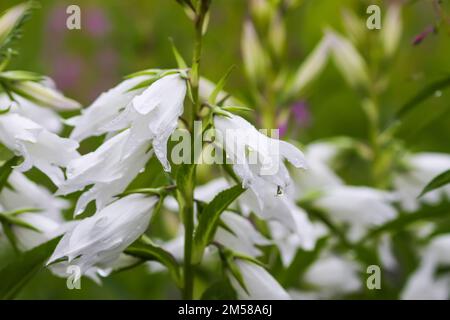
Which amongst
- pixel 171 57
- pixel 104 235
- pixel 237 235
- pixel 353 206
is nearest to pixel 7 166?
pixel 104 235

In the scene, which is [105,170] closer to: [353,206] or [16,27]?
[16,27]

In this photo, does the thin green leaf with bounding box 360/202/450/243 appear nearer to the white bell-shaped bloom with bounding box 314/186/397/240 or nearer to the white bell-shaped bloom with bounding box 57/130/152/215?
the white bell-shaped bloom with bounding box 314/186/397/240

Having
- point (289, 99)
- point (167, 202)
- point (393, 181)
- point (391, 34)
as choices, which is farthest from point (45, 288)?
point (391, 34)

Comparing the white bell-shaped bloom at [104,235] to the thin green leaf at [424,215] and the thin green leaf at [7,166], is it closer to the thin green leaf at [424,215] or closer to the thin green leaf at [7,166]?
the thin green leaf at [7,166]

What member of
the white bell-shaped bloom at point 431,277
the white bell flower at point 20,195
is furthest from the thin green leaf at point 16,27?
the white bell-shaped bloom at point 431,277

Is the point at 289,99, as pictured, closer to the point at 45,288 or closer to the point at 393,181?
the point at 393,181

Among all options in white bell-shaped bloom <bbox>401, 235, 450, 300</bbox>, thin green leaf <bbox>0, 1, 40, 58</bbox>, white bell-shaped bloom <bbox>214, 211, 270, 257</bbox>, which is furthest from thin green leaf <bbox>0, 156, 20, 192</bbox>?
white bell-shaped bloom <bbox>401, 235, 450, 300</bbox>

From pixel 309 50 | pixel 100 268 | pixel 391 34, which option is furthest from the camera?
pixel 309 50
